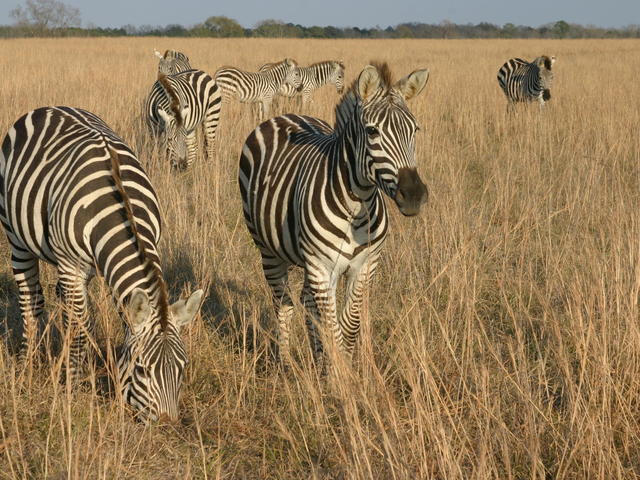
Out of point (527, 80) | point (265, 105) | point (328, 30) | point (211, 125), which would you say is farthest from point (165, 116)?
point (328, 30)

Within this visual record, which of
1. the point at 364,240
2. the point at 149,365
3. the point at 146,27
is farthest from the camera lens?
the point at 146,27

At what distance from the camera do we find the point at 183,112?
31.7 feet

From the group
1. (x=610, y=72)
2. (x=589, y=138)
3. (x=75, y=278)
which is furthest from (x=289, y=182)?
(x=610, y=72)

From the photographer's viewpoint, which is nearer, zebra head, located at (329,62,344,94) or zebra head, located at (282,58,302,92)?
zebra head, located at (282,58,302,92)

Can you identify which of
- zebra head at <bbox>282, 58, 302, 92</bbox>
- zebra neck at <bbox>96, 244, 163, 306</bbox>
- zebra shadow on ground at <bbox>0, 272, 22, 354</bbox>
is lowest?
zebra shadow on ground at <bbox>0, 272, 22, 354</bbox>

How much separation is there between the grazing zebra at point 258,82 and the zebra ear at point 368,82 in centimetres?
1072

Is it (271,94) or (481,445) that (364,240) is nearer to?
(481,445)

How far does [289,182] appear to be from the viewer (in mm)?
4062

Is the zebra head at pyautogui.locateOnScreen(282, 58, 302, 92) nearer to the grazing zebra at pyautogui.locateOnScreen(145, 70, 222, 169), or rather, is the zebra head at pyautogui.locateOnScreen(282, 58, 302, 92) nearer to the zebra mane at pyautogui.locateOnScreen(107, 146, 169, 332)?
the grazing zebra at pyautogui.locateOnScreen(145, 70, 222, 169)

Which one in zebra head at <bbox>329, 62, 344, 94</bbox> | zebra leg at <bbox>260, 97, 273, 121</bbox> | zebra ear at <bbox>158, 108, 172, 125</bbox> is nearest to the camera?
zebra ear at <bbox>158, 108, 172, 125</bbox>

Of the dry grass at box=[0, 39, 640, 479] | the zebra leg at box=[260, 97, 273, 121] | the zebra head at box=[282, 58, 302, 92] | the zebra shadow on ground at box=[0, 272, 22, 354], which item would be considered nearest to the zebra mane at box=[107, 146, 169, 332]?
the dry grass at box=[0, 39, 640, 479]

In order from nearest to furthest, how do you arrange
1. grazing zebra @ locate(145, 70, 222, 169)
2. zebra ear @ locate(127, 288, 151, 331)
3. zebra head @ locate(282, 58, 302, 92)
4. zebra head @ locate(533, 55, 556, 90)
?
1. zebra ear @ locate(127, 288, 151, 331)
2. grazing zebra @ locate(145, 70, 222, 169)
3. zebra head @ locate(533, 55, 556, 90)
4. zebra head @ locate(282, 58, 302, 92)

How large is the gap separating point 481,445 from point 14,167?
10.3 feet

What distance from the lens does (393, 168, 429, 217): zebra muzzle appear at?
309 cm
